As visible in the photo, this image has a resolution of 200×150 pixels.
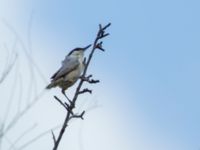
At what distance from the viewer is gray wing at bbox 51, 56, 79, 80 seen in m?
8.23

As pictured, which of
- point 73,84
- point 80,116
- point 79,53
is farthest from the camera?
point 79,53

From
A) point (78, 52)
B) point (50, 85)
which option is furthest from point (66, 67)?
point (78, 52)

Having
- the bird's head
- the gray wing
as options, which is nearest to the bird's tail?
the gray wing

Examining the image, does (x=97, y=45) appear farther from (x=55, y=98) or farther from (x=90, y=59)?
(x=55, y=98)

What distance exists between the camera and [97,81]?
5.08 meters

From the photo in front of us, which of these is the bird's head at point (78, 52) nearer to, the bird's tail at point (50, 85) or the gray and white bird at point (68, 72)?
the gray and white bird at point (68, 72)

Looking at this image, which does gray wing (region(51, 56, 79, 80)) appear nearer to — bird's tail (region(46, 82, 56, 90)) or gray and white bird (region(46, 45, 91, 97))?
gray and white bird (region(46, 45, 91, 97))

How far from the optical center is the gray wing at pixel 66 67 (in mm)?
8227

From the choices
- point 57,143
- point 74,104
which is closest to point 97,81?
point 74,104

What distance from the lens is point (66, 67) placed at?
27.7 ft

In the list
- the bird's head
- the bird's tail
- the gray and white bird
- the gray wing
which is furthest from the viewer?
the bird's head

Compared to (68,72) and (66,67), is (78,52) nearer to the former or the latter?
(66,67)

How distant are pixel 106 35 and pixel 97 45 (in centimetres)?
12

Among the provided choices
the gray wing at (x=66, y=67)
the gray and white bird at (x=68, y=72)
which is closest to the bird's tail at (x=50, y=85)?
the gray and white bird at (x=68, y=72)
